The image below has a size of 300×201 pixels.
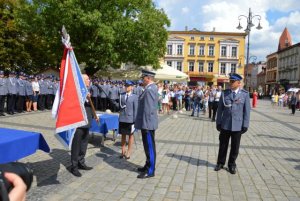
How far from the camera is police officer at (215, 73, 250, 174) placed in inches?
272

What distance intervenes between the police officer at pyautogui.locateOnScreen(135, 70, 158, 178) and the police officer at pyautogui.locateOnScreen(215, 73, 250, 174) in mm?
1458

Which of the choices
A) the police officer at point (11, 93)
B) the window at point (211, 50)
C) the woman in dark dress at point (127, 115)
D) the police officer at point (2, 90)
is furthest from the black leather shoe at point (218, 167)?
the window at point (211, 50)

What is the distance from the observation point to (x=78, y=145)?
652 cm

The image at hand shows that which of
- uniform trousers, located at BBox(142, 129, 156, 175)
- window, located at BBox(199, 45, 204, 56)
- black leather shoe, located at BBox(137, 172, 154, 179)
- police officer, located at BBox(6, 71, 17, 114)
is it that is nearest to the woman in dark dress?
uniform trousers, located at BBox(142, 129, 156, 175)

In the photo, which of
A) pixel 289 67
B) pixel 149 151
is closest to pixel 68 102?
pixel 149 151

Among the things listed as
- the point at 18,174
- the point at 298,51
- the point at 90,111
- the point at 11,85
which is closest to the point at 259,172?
the point at 90,111

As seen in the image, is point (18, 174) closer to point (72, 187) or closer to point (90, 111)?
point (72, 187)

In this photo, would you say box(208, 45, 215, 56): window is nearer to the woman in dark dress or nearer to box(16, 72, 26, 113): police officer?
box(16, 72, 26, 113): police officer

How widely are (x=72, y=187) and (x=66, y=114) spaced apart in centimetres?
123

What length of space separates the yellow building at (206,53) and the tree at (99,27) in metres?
51.8

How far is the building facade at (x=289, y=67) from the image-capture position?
76312 millimetres

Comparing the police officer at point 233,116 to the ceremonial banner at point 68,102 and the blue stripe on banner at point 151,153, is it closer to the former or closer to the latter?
the blue stripe on banner at point 151,153

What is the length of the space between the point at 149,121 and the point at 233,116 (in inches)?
67.3

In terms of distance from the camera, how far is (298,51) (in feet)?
249
